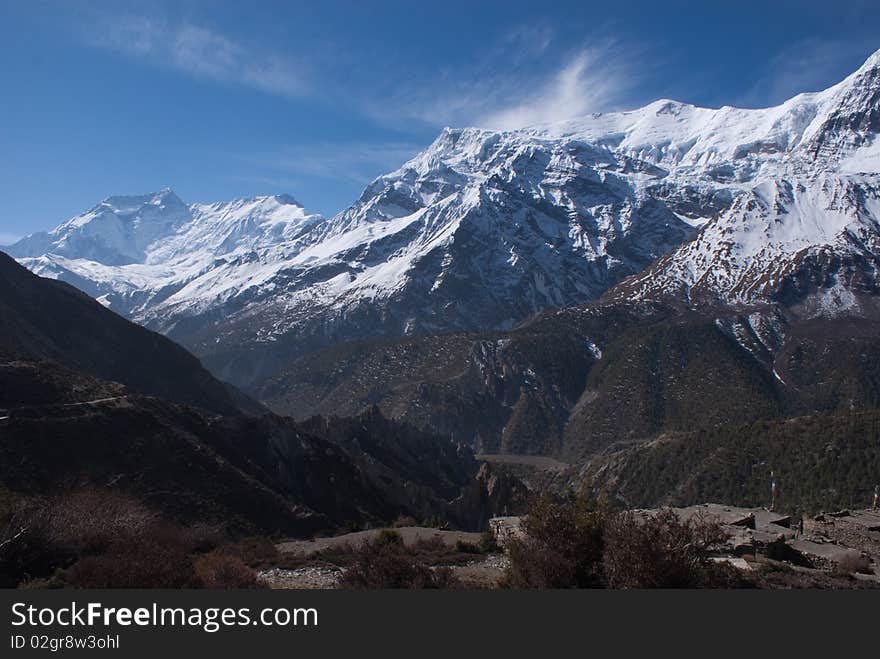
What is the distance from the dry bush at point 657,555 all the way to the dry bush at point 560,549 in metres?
0.65

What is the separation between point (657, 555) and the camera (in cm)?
1669

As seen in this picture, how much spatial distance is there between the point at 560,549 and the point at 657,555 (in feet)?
8.49

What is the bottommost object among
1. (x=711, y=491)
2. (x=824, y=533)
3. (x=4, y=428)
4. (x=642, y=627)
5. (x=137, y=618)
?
(x=711, y=491)

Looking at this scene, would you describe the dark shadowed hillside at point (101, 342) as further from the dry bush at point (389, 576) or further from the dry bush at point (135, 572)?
the dry bush at point (389, 576)

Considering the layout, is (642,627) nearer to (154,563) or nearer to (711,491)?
(154,563)

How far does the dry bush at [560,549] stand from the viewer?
18.0 m

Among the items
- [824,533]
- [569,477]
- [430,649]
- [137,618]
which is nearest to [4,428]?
[137,618]

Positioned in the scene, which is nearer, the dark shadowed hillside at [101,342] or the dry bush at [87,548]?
the dry bush at [87,548]

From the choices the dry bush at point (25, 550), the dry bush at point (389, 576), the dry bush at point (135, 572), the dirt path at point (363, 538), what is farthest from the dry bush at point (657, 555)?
the dry bush at point (25, 550)

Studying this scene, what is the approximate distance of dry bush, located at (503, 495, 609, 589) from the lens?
1795 centimetres

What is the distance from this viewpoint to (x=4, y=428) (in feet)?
134

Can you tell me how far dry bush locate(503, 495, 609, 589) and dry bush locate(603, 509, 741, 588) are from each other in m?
0.65

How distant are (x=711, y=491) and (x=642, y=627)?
109m

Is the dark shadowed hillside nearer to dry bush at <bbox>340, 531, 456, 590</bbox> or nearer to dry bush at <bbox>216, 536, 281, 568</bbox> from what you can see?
dry bush at <bbox>216, 536, 281, 568</bbox>
